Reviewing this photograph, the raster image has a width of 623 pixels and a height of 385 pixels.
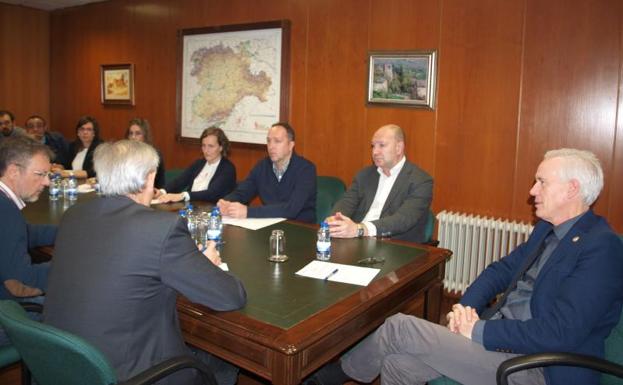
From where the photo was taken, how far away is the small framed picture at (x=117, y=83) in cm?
648

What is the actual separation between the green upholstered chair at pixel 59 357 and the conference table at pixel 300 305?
0.23 m

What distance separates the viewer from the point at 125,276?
5.03 feet

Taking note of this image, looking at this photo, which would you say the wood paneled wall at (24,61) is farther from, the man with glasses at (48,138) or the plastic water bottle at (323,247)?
the plastic water bottle at (323,247)

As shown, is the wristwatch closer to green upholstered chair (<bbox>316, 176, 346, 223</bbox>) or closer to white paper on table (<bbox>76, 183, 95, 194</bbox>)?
green upholstered chair (<bbox>316, 176, 346, 223</bbox>)

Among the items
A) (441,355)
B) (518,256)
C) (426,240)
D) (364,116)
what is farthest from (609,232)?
(364,116)

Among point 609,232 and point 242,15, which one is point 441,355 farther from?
point 242,15

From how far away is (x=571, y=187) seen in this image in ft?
6.51

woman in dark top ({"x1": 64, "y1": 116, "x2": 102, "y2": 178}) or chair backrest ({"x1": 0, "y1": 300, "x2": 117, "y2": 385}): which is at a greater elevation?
woman in dark top ({"x1": 64, "y1": 116, "x2": 102, "y2": 178})

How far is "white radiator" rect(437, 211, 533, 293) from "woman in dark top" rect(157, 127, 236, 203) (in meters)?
1.74

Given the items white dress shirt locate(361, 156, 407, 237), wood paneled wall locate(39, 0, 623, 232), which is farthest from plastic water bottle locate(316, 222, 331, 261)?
wood paneled wall locate(39, 0, 623, 232)

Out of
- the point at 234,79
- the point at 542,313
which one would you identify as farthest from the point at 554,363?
the point at 234,79

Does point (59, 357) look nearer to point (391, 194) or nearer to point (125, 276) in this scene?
point (125, 276)

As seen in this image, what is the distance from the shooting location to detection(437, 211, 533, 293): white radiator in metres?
3.82

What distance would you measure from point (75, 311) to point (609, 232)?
1785 millimetres
